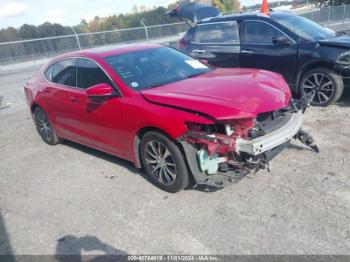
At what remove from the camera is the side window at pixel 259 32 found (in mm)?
6844

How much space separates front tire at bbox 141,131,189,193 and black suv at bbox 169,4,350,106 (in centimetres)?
366

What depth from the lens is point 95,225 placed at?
3662 millimetres

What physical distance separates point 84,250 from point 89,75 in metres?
2.43

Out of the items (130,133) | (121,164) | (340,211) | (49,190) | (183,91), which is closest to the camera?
(340,211)

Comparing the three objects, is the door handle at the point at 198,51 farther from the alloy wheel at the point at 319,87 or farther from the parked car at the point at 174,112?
the parked car at the point at 174,112

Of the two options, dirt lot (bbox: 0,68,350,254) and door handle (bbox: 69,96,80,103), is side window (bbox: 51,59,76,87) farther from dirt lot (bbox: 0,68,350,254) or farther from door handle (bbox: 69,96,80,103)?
dirt lot (bbox: 0,68,350,254)

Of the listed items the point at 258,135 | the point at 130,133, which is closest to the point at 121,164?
the point at 130,133

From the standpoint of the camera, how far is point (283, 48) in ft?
21.8

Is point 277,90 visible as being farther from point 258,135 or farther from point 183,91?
point 183,91

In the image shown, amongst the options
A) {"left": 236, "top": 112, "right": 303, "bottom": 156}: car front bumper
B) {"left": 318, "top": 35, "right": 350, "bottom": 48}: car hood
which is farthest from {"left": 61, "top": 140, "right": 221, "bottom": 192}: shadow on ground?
{"left": 318, "top": 35, "right": 350, "bottom": 48}: car hood

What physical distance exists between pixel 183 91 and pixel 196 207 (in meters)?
1.28

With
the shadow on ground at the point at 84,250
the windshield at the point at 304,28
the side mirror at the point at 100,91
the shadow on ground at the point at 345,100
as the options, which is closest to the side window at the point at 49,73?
the side mirror at the point at 100,91

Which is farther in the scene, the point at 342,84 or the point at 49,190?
the point at 342,84

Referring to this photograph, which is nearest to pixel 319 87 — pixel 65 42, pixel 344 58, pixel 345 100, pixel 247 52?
pixel 344 58
